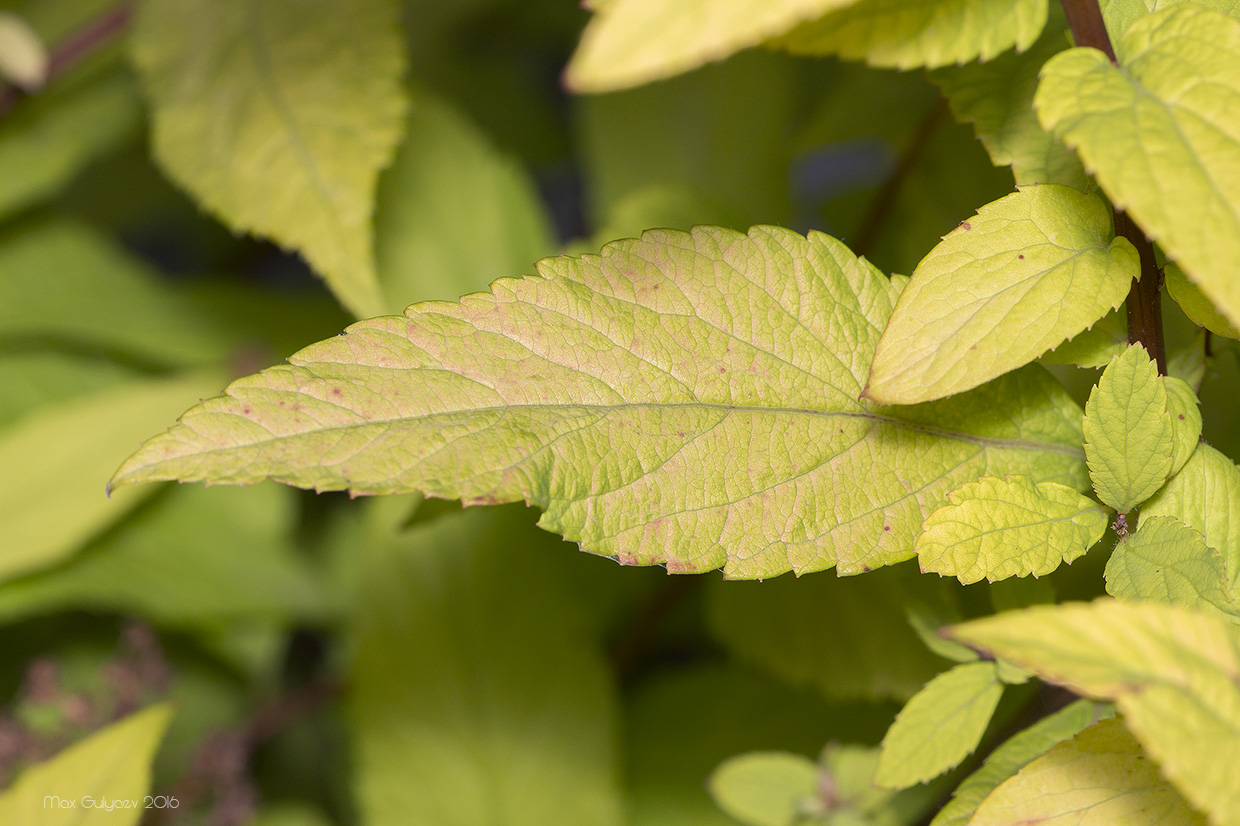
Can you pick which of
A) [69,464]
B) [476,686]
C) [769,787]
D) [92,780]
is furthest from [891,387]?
[69,464]

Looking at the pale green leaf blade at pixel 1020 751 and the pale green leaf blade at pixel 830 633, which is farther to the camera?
the pale green leaf blade at pixel 830 633

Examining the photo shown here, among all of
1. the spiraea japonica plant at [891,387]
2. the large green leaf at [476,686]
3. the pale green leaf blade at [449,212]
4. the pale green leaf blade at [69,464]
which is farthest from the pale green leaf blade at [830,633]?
the pale green leaf blade at [69,464]

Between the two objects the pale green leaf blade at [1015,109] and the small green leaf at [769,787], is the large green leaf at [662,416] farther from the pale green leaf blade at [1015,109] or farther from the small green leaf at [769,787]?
the small green leaf at [769,787]

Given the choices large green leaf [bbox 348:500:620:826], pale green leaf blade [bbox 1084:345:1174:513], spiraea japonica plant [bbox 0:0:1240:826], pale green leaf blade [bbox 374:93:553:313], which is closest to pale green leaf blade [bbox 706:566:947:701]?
spiraea japonica plant [bbox 0:0:1240:826]

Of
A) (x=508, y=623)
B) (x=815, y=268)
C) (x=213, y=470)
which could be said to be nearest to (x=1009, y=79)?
(x=815, y=268)

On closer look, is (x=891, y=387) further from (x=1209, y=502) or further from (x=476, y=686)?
(x=476, y=686)

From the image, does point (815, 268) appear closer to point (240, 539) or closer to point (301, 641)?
point (240, 539)

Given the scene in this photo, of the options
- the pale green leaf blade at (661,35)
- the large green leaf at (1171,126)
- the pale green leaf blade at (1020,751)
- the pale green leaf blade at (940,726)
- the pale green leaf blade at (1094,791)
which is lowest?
the pale green leaf blade at (1020,751)
